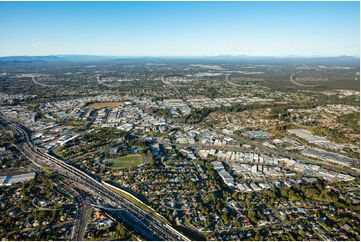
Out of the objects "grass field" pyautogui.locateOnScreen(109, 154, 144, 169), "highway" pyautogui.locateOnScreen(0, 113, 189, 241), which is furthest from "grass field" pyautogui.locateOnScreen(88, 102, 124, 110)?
"grass field" pyautogui.locateOnScreen(109, 154, 144, 169)

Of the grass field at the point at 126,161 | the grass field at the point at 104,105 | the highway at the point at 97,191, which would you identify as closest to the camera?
the highway at the point at 97,191

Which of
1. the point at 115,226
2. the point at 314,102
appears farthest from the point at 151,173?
the point at 314,102

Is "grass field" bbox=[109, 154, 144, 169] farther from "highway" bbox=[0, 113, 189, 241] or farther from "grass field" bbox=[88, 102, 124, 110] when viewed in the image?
"grass field" bbox=[88, 102, 124, 110]

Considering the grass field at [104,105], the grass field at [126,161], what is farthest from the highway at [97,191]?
the grass field at [104,105]

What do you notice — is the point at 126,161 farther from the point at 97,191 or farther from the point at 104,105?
the point at 104,105

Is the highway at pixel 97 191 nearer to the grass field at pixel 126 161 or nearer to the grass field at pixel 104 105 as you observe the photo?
the grass field at pixel 126 161

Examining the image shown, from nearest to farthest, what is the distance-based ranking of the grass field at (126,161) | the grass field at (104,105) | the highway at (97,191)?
the highway at (97,191) → the grass field at (126,161) → the grass field at (104,105)

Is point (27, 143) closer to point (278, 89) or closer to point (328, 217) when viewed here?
point (328, 217)
